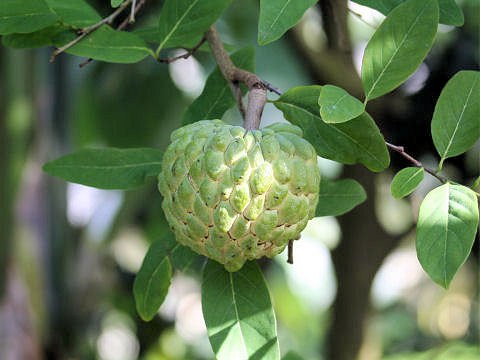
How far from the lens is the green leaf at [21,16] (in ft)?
2.25

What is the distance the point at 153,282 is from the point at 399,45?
47 cm

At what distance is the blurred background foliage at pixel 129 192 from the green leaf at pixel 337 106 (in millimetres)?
1196

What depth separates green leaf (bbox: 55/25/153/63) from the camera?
715mm

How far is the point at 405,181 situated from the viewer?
2.05 feet

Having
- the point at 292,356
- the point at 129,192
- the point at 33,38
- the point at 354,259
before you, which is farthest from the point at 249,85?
the point at 129,192

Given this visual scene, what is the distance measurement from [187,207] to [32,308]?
189 centimetres

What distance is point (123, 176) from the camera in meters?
0.80

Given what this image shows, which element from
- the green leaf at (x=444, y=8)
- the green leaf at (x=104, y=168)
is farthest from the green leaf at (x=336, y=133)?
the green leaf at (x=104, y=168)

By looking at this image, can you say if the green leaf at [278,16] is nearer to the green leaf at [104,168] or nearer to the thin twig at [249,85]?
the thin twig at [249,85]

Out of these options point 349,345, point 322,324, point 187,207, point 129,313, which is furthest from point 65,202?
point 322,324

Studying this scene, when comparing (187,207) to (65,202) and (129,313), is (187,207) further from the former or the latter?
(129,313)

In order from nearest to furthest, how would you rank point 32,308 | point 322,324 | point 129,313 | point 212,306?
point 212,306
point 32,308
point 129,313
point 322,324

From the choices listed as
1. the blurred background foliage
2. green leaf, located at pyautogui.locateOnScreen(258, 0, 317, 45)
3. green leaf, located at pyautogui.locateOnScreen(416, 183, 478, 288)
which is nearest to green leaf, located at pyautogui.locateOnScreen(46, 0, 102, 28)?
green leaf, located at pyautogui.locateOnScreen(258, 0, 317, 45)

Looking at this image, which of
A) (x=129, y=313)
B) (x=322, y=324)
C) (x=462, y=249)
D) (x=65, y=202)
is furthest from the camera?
(x=322, y=324)
